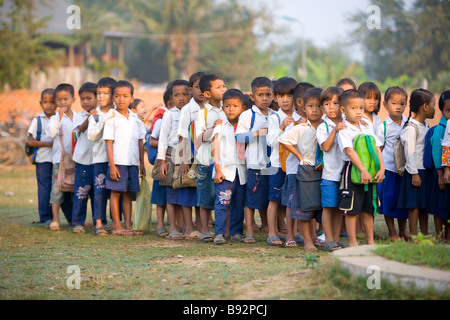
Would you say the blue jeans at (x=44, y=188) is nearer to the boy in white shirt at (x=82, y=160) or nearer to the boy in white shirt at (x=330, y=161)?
the boy in white shirt at (x=82, y=160)

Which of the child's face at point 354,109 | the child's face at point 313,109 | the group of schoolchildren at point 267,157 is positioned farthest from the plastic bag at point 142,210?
the child's face at point 354,109

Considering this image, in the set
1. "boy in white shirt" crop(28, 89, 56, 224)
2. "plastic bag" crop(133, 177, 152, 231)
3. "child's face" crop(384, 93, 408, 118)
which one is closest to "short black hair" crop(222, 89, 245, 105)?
"child's face" crop(384, 93, 408, 118)

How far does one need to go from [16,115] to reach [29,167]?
5.57ft

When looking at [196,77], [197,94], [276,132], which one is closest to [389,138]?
[276,132]

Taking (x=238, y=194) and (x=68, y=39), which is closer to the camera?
(x=238, y=194)

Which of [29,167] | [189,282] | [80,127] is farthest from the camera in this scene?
[29,167]

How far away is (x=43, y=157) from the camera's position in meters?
8.53

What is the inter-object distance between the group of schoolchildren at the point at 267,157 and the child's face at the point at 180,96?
0.01 meters

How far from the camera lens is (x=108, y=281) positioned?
495 cm

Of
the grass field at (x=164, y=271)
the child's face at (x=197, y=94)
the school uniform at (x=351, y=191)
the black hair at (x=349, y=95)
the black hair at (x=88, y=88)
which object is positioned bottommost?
the grass field at (x=164, y=271)

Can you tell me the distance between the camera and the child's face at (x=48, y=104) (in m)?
8.54

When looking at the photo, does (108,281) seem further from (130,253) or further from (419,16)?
(419,16)

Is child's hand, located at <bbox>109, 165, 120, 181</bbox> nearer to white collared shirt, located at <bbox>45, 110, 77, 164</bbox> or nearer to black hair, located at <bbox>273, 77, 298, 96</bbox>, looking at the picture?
white collared shirt, located at <bbox>45, 110, 77, 164</bbox>
